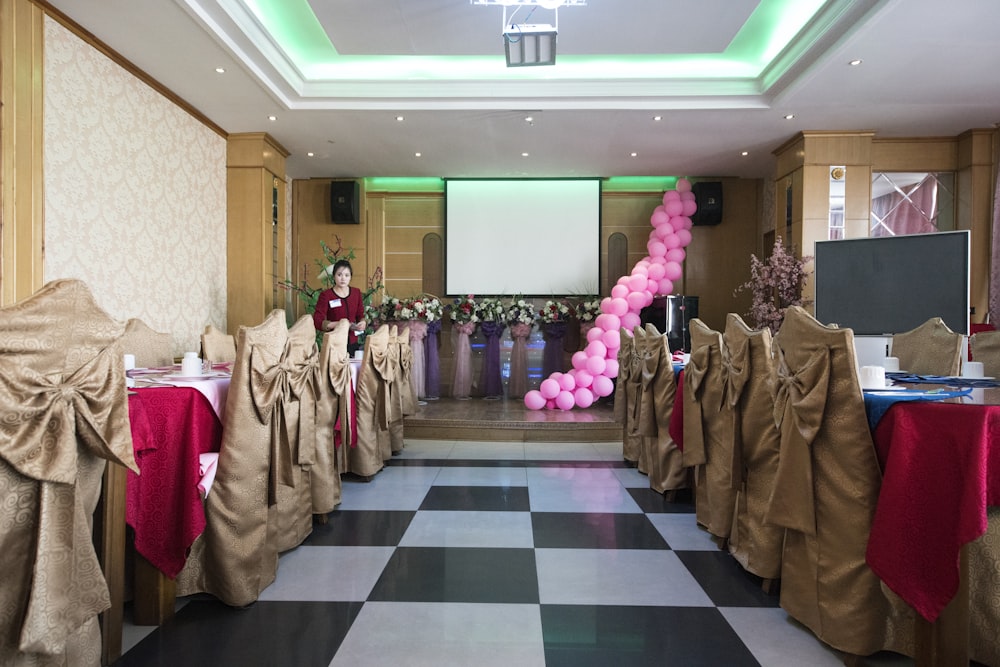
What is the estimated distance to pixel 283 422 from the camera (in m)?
2.38

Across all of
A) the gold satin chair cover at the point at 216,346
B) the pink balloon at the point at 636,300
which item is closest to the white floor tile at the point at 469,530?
the gold satin chair cover at the point at 216,346

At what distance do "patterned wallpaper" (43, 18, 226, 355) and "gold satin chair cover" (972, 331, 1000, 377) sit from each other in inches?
211

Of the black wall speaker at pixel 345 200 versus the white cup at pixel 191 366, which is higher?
the black wall speaker at pixel 345 200

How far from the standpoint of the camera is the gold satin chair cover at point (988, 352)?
2.83 meters

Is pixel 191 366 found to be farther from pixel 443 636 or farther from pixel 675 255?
pixel 675 255

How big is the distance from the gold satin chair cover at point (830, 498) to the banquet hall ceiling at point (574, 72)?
3.22 m

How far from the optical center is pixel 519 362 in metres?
7.70

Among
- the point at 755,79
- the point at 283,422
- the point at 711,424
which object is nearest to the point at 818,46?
the point at 755,79

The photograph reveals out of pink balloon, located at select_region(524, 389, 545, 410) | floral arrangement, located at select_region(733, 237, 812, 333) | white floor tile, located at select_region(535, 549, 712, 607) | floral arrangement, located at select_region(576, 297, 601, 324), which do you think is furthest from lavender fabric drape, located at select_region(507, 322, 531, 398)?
white floor tile, located at select_region(535, 549, 712, 607)

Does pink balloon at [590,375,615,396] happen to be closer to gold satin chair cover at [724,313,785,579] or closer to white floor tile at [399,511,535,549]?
white floor tile at [399,511,535,549]

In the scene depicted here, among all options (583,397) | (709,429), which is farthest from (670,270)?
(709,429)

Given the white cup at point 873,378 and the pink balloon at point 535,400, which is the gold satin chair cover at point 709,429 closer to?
the white cup at point 873,378

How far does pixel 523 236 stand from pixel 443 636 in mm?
7017

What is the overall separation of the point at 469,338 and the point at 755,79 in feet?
14.2
